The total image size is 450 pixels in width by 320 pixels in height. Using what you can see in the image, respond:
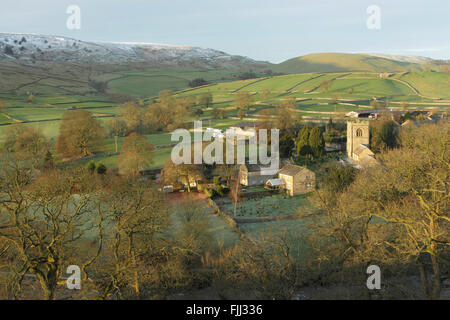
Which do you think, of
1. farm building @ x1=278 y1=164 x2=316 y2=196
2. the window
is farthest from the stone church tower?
farm building @ x1=278 y1=164 x2=316 y2=196

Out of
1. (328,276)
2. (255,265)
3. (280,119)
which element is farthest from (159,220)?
(280,119)

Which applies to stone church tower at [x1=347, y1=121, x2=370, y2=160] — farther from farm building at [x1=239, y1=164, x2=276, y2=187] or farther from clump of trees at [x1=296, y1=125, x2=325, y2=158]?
farm building at [x1=239, y1=164, x2=276, y2=187]

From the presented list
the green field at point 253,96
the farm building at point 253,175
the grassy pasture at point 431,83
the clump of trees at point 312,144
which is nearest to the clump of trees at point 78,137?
the green field at point 253,96

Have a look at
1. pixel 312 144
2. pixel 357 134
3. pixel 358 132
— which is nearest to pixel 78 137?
pixel 312 144

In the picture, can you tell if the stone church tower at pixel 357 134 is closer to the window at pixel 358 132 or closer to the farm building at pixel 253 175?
the window at pixel 358 132
